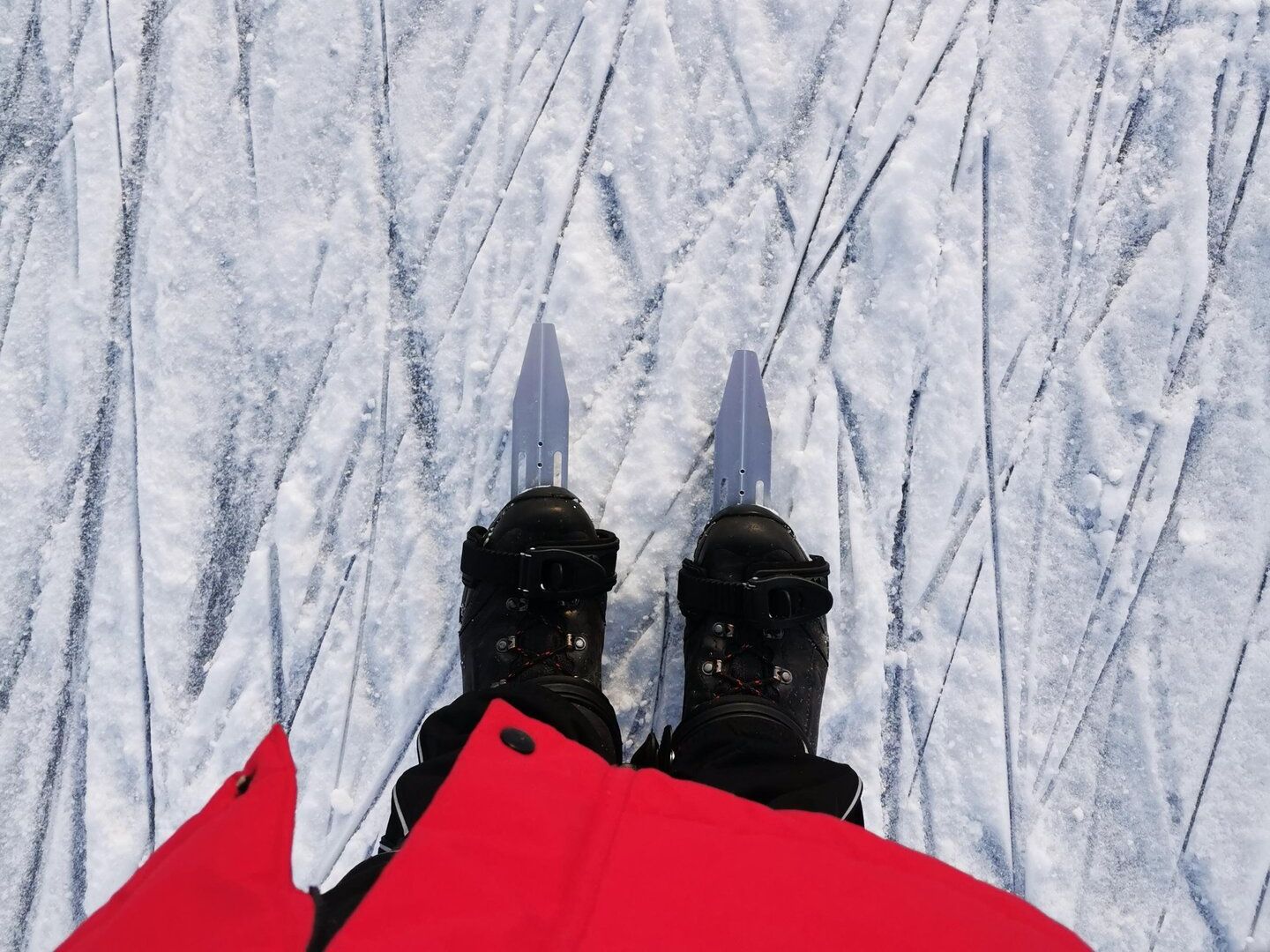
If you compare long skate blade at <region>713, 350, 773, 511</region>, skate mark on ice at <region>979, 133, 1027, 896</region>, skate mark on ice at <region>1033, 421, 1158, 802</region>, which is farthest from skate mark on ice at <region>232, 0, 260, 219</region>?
skate mark on ice at <region>1033, 421, 1158, 802</region>

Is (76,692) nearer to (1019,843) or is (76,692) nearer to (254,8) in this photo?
(254,8)

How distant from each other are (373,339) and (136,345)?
298 millimetres

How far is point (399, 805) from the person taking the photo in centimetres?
70

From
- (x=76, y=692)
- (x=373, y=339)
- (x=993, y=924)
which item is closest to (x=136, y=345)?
(x=373, y=339)

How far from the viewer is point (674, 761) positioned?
871mm

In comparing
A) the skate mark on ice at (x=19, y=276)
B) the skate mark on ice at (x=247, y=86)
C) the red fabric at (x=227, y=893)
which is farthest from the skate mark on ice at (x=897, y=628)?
the skate mark on ice at (x=19, y=276)

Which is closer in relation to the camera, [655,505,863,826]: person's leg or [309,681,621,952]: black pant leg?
[309,681,621,952]: black pant leg

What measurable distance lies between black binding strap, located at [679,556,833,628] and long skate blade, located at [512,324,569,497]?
22 centimetres

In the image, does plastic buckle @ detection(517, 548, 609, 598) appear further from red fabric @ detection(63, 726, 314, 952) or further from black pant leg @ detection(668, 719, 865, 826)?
red fabric @ detection(63, 726, 314, 952)

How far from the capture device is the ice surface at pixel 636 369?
3.26ft

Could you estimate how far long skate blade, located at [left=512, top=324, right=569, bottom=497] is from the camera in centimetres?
98

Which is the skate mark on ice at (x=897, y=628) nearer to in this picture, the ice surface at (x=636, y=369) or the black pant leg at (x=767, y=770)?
the ice surface at (x=636, y=369)

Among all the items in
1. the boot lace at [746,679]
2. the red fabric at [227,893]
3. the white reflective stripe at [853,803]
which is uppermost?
the red fabric at [227,893]

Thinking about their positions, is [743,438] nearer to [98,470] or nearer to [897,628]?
[897,628]
